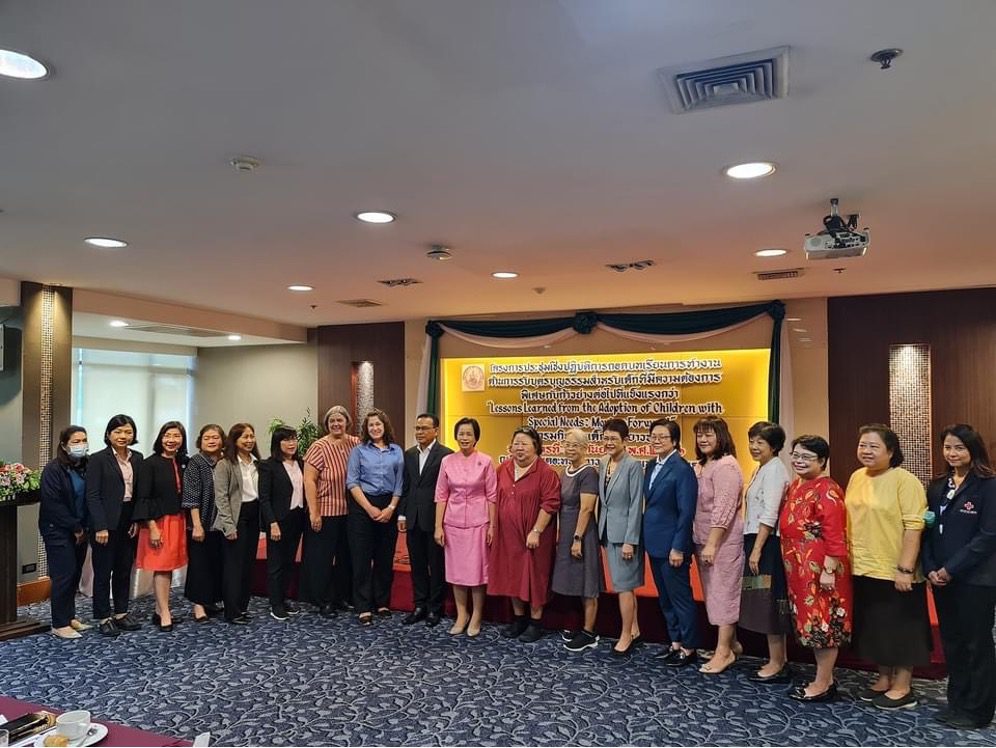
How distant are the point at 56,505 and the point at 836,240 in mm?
5170

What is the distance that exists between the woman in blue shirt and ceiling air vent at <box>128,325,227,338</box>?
3.69 metres

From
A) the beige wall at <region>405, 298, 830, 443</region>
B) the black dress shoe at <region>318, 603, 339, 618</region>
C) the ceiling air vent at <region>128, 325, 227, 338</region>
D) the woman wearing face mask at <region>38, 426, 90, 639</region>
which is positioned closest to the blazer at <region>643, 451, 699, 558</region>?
the black dress shoe at <region>318, 603, 339, 618</region>

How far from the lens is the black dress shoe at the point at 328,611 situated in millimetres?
5348

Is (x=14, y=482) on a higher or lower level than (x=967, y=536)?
higher

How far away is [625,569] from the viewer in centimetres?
448

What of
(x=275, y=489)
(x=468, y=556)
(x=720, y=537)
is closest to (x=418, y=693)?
(x=468, y=556)

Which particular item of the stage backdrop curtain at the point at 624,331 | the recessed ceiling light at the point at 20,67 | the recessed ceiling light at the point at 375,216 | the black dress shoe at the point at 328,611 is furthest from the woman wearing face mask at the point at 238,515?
the stage backdrop curtain at the point at 624,331

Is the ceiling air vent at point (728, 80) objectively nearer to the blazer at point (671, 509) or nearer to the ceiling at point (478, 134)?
the ceiling at point (478, 134)

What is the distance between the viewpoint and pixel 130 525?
5.13m

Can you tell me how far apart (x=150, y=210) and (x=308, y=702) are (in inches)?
110

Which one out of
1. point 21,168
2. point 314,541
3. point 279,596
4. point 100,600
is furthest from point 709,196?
point 100,600

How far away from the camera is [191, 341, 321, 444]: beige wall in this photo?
1014 centimetres

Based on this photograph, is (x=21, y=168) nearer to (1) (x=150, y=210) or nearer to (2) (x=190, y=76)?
(1) (x=150, y=210)

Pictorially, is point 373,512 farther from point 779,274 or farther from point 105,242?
point 779,274
